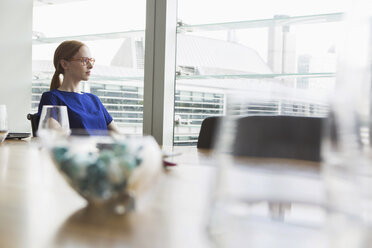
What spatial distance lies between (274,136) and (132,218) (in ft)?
0.60

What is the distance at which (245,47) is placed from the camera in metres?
2.63

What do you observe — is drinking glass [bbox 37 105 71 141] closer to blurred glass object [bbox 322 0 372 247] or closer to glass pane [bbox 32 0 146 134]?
blurred glass object [bbox 322 0 372 247]

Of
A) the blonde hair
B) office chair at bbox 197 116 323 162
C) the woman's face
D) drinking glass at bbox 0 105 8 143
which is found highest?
the blonde hair

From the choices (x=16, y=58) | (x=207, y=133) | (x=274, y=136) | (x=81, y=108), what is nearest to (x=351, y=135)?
(x=274, y=136)

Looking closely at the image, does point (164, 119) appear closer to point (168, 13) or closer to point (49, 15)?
point (168, 13)

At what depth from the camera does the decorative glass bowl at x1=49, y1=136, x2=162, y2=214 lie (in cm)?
48

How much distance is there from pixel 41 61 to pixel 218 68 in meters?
1.72

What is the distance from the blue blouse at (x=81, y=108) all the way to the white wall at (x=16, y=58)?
3.76 ft

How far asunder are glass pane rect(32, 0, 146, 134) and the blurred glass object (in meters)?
2.71

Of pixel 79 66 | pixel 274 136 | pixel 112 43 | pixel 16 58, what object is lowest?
pixel 274 136

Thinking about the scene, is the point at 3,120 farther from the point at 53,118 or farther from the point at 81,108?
the point at 81,108

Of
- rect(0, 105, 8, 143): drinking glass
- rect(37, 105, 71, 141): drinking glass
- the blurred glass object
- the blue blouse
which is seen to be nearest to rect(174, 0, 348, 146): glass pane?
the blue blouse

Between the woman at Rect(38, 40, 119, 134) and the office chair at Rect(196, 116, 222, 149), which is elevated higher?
the woman at Rect(38, 40, 119, 134)

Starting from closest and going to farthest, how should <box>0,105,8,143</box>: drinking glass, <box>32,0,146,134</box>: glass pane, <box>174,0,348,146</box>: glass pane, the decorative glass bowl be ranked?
1. the decorative glass bowl
2. <box>0,105,8,143</box>: drinking glass
3. <box>174,0,348,146</box>: glass pane
4. <box>32,0,146,134</box>: glass pane
